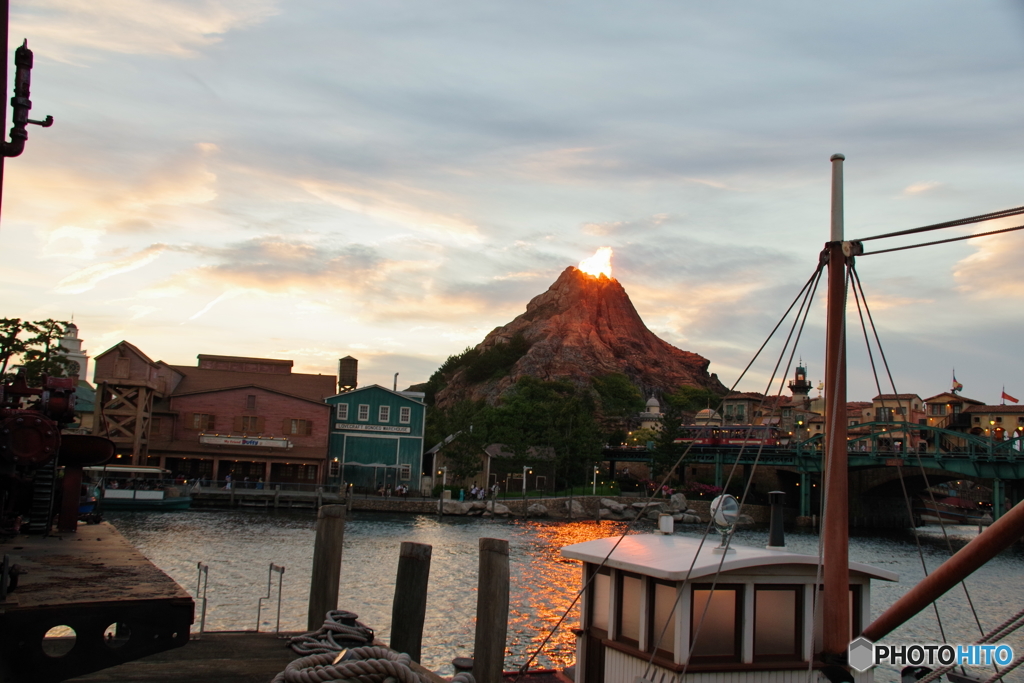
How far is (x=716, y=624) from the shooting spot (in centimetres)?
1019

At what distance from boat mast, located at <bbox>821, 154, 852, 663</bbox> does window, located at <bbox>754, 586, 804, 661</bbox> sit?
1910 mm

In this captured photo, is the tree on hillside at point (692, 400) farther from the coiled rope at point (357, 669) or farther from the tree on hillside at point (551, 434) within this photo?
the coiled rope at point (357, 669)

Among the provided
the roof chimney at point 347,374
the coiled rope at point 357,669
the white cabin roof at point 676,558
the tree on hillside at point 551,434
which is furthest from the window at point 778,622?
the roof chimney at point 347,374

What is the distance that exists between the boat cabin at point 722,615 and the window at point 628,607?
14 mm

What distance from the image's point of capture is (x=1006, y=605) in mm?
34688

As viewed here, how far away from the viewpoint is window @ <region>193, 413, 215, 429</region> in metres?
68.8

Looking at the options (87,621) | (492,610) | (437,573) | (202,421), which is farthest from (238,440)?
(87,621)

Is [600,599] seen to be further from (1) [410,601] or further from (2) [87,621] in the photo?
(2) [87,621]

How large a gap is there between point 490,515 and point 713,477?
38.9 meters

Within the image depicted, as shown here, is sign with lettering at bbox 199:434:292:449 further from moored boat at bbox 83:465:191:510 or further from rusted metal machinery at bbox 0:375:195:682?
rusted metal machinery at bbox 0:375:195:682

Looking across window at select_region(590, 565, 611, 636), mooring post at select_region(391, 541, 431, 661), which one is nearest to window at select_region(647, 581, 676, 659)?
window at select_region(590, 565, 611, 636)

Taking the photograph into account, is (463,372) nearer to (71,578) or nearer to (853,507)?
(853,507)

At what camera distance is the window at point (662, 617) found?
10211 millimetres

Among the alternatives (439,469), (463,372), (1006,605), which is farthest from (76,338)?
(1006,605)
